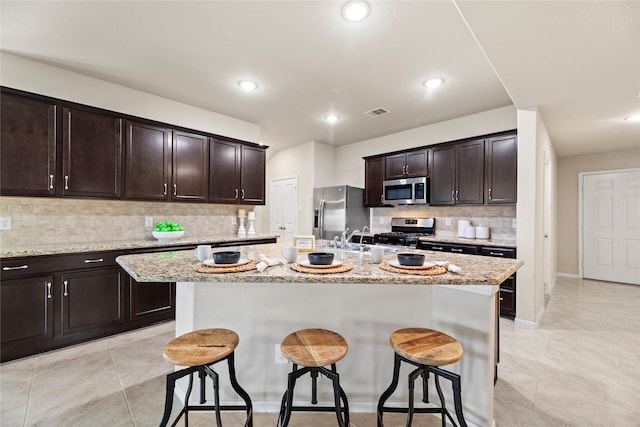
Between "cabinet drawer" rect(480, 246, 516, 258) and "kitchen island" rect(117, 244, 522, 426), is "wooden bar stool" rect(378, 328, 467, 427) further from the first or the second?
"cabinet drawer" rect(480, 246, 516, 258)

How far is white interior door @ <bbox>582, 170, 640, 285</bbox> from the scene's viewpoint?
4938mm

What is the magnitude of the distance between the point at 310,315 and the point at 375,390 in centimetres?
64

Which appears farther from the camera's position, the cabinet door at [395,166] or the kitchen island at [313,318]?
the cabinet door at [395,166]

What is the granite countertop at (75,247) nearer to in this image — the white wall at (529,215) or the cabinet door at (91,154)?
the cabinet door at (91,154)

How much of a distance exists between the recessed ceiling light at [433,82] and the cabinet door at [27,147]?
12.5 feet

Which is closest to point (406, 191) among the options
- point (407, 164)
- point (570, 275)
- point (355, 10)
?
point (407, 164)

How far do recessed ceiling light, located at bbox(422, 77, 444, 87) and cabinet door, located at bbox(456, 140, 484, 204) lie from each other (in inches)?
46.5

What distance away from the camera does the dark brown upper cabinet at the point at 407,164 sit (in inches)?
175

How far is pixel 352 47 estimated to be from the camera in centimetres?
248

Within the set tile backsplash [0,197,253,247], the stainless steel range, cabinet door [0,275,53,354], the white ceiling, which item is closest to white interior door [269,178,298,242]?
the stainless steel range

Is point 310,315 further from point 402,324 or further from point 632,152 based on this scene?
point 632,152

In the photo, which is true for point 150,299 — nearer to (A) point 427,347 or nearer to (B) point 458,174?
(A) point 427,347

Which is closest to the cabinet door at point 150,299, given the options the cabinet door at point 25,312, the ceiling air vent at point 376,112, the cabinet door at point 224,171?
the cabinet door at point 25,312

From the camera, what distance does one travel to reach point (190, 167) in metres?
3.72
